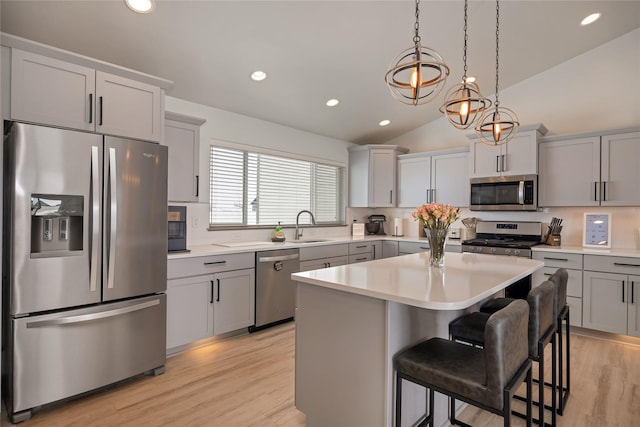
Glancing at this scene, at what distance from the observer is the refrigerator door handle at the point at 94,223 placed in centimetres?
222

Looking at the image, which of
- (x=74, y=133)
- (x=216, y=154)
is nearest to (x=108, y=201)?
(x=74, y=133)

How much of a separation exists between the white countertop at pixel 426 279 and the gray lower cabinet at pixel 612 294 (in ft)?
4.82

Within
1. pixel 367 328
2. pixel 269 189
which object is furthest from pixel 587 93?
pixel 367 328

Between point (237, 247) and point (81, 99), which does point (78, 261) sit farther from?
point (237, 247)

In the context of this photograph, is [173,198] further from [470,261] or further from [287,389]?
[470,261]

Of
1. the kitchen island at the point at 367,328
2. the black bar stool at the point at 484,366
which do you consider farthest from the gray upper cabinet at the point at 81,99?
the black bar stool at the point at 484,366

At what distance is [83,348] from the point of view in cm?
219

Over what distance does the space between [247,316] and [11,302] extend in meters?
1.87

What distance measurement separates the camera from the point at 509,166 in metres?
4.07

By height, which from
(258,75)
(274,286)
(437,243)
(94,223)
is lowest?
(274,286)

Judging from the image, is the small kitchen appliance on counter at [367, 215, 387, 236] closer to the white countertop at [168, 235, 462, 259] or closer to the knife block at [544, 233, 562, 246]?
the white countertop at [168, 235, 462, 259]

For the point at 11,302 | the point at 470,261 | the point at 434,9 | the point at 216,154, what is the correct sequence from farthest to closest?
1. the point at 216,154
2. the point at 434,9
3. the point at 470,261
4. the point at 11,302

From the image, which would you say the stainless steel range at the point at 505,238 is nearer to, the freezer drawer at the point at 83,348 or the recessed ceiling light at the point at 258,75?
the recessed ceiling light at the point at 258,75

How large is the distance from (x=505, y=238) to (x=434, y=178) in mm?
1248
